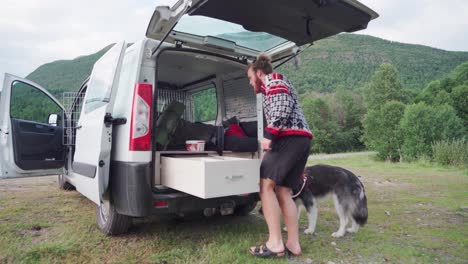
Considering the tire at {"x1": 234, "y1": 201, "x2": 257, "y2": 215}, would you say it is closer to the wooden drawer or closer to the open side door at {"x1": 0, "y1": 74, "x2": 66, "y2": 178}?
the wooden drawer

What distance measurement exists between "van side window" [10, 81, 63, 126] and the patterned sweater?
3.31 meters

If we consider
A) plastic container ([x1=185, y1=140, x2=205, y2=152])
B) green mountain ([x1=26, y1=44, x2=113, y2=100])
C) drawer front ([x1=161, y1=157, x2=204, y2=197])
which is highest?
green mountain ([x1=26, y1=44, x2=113, y2=100])

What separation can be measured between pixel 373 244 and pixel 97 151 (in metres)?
2.78

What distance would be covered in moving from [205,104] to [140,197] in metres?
2.93

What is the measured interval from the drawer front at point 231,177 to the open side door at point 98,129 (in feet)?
3.54

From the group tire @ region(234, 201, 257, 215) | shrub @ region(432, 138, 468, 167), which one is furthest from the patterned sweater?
shrub @ region(432, 138, 468, 167)

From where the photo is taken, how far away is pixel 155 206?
2.73 meters

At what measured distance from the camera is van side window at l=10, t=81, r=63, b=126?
412 cm

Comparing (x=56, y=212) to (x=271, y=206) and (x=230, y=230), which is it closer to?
(x=230, y=230)

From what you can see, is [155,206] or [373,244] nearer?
[155,206]

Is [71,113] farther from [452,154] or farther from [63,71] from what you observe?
[63,71]

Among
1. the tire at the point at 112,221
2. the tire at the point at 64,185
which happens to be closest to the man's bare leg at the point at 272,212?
the tire at the point at 112,221

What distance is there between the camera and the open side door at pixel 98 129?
111 inches

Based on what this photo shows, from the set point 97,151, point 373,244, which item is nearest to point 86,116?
point 97,151
